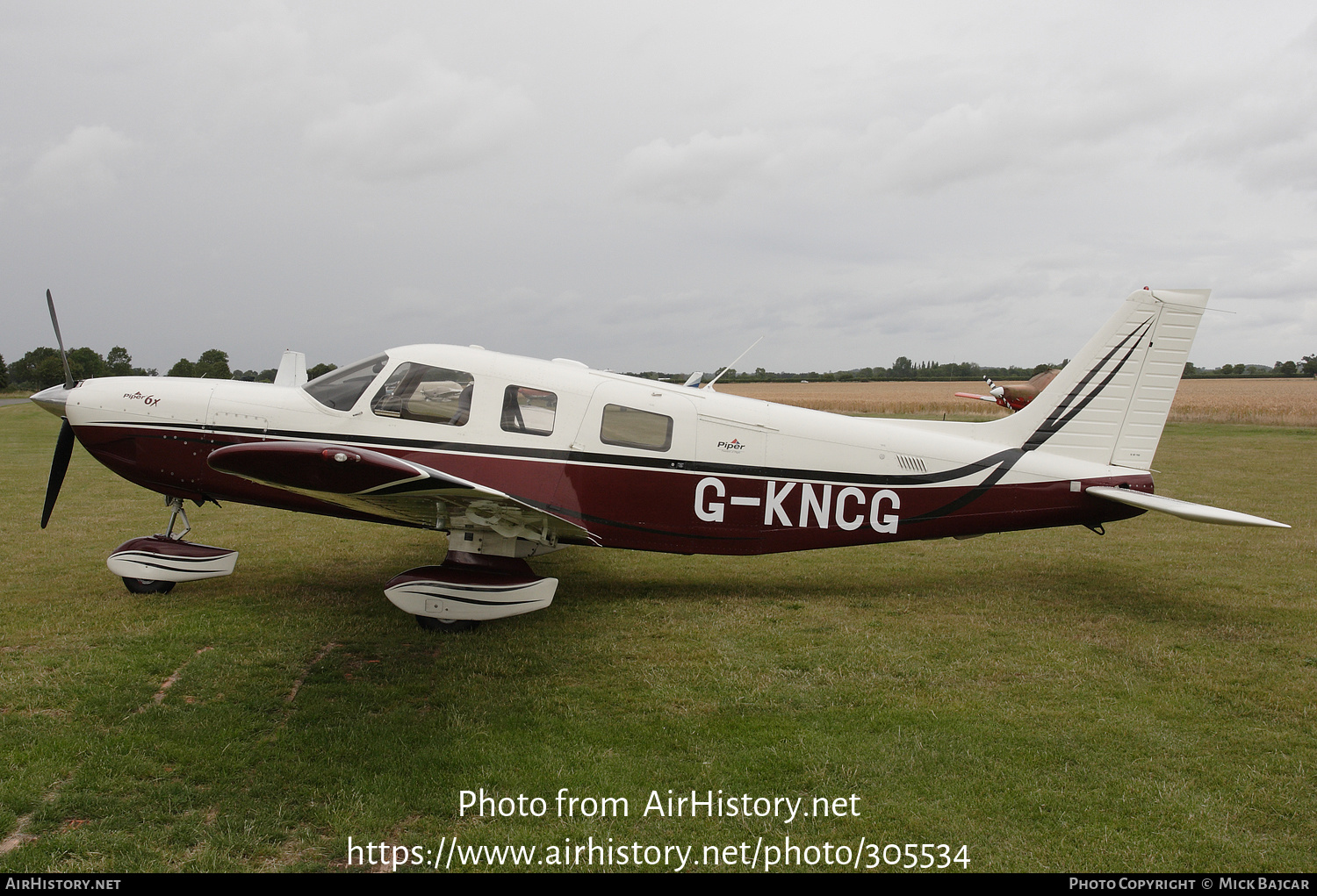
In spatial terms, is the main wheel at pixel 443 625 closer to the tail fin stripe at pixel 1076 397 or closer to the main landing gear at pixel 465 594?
the main landing gear at pixel 465 594

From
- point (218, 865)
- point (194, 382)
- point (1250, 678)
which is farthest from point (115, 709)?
point (1250, 678)

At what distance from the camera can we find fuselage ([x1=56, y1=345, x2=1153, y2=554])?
6.20 m

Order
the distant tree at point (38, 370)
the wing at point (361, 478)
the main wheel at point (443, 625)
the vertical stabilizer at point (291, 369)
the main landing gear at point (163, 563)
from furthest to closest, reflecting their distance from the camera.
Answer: the distant tree at point (38, 370), the vertical stabilizer at point (291, 369), the main landing gear at point (163, 563), the main wheel at point (443, 625), the wing at point (361, 478)

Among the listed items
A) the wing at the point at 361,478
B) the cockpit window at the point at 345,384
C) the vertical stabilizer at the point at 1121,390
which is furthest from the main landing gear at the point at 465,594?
the vertical stabilizer at the point at 1121,390

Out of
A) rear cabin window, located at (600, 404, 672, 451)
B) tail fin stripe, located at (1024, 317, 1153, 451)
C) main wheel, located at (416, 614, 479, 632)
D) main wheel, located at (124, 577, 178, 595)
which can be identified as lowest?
main wheel, located at (124, 577, 178, 595)

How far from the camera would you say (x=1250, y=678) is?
511cm

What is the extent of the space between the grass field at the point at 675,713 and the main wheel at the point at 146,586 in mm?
180

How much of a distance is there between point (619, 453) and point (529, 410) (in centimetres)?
85

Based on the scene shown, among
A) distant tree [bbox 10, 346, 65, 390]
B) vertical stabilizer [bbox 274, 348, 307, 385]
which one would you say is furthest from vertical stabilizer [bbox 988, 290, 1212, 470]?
distant tree [bbox 10, 346, 65, 390]

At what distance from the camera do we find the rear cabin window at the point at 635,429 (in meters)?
6.38

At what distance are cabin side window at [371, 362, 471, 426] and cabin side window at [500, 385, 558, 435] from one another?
0.33m

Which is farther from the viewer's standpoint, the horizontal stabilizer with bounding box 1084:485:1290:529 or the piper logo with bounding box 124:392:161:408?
the piper logo with bounding box 124:392:161:408

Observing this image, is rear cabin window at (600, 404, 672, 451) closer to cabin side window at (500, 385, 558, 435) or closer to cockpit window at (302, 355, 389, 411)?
cabin side window at (500, 385, 558, 435)

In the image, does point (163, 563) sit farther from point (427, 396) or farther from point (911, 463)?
point (911, 463)
